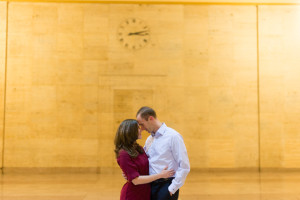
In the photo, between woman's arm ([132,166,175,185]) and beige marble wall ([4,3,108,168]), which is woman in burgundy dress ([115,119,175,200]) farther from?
beige marble wall ([4,3,108,168])

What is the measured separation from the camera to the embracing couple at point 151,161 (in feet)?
9.66

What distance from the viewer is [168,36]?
10820 mm

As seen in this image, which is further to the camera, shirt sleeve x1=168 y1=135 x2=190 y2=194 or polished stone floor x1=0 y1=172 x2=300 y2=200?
polished stone floor x1=0 y1=172 x2=300 y2=200

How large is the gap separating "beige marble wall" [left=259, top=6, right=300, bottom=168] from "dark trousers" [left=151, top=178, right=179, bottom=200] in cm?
844

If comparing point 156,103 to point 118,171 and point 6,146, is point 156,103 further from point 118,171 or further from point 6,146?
point 6,146

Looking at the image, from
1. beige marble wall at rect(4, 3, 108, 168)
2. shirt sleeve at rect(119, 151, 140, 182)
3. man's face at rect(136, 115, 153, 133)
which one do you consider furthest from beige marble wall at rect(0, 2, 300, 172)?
shirt sleeve at rect(119, 151, 140, 182)

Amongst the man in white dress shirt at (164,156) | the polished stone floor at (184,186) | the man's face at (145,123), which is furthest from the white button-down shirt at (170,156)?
the polished stone floor at (184,186)

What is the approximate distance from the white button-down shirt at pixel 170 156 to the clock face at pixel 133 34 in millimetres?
7960

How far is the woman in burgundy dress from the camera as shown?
291 cm

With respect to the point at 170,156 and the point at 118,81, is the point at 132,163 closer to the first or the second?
the point at 170,156

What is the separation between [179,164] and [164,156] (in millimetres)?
188

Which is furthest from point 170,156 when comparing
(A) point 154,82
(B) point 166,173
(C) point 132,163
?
(A) point 154,82

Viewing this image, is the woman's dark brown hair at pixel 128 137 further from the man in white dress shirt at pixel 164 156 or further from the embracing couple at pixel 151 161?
the man in white dress shirt at pixel 164 156

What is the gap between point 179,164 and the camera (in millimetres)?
3055
